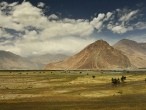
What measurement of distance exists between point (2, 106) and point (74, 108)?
34.7 ft

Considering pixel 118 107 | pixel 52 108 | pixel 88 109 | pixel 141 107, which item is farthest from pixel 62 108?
pixel 141 107

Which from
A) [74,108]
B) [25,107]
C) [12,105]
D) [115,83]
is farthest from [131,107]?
[115,83]

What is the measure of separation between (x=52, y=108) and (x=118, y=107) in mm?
8952

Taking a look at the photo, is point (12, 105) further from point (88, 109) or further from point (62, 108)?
point (88, 109)

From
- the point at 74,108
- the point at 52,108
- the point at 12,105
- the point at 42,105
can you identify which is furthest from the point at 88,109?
the point at 12,105

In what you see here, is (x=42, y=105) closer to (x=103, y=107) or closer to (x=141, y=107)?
(x=103, y=107)

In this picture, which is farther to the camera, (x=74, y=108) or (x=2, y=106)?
(x=2, y=106)

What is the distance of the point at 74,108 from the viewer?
37344mm

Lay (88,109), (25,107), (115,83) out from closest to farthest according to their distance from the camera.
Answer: (88,109)
(25,107)
(115,83)

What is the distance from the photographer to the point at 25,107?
3881cm

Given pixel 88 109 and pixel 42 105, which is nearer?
pixel 88 109

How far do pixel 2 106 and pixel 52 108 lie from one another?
7615 millimetres

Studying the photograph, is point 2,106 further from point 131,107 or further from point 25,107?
point 131,107

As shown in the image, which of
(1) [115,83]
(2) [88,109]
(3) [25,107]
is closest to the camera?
(2) [88,109]
